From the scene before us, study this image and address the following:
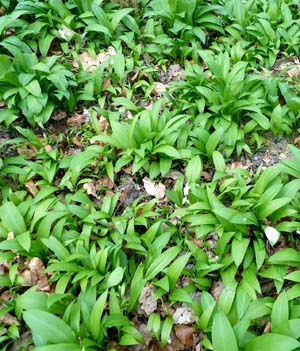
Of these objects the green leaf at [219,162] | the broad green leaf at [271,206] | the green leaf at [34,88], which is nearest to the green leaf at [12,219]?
the green leaf at [34,88]

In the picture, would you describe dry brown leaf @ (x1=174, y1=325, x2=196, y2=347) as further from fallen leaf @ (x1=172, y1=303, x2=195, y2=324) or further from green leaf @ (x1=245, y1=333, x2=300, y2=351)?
green leaf @ (x1=245, y1=333, x2=300, y2=351)

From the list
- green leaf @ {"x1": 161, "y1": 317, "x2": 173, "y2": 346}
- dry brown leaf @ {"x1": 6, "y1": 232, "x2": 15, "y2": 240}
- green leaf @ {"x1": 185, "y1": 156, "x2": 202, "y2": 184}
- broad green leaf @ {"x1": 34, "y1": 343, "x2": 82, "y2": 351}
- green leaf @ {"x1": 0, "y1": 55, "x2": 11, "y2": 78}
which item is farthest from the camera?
green leaf @ {"x1": 0, "y1": 55, "x2": 11, "y2": 78}

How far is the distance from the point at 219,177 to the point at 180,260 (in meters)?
0.88

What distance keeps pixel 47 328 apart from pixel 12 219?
1024mm

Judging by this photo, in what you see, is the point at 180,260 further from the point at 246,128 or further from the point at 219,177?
the point at 246,128

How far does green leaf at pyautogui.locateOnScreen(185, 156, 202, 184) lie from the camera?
3451mm

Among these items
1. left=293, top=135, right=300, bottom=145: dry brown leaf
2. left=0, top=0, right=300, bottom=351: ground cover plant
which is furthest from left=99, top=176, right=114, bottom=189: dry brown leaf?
left=293, top=135, right=300, bottom=145: dry brown leaf

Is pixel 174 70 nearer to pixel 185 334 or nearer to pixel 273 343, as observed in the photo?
pixel 185 334

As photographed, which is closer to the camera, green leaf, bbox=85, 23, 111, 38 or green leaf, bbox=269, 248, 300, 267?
green leaf, bbox=269, 248, 300, 267

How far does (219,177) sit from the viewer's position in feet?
11.2

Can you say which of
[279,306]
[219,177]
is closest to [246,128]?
[219,177]

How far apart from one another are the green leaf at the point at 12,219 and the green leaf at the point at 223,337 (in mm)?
1651

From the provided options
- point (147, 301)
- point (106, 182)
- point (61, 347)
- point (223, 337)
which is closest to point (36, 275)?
point (61, 347)

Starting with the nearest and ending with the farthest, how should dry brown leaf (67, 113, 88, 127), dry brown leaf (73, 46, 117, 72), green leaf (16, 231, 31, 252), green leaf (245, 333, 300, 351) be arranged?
green leaf (245, 333, 300, 351), green leaf (16, 231, 31, 252), dry brown leaf (67, 113, 88, 127), dry brown leaf (73, 46, 117, 72)
